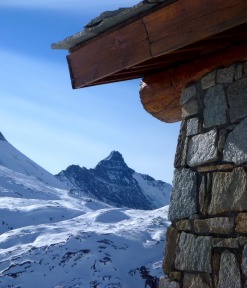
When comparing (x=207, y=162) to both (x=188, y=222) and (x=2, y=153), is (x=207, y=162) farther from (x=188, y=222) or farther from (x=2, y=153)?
(x=2, y=153)

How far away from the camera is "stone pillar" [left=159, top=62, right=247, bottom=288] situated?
294 centimetres

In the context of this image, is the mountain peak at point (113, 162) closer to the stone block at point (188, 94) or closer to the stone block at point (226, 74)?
the stone block at point (188, 94)

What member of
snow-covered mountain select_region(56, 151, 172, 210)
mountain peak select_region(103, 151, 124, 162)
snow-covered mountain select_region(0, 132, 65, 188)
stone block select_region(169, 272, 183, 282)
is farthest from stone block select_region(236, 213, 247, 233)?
mountain peak select_region(103, 151, 124, 162)

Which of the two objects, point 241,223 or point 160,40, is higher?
point 160,40

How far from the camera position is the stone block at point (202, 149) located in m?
3.13

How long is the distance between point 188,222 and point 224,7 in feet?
3.46

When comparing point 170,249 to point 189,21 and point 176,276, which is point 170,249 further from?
point 189,21

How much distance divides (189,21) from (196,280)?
47.2 inches

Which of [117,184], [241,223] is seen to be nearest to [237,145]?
[241,223]

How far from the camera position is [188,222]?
318 cm

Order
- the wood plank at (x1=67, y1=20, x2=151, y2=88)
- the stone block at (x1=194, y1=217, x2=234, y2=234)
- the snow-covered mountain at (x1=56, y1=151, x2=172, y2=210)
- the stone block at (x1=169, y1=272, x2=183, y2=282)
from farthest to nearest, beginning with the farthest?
the snow-covered mountain at (x1=56, y1=151, x2=172, y2=210) < the stone block at (x1=169, y1=272, x2=183, y2=282) < the wood plank at (x1=67, y1=20, x2=151, y2=88) < the stone block at (x1=194, y1=217, x2=234, y2=234)

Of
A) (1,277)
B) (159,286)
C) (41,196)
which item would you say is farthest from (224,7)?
(41,196)

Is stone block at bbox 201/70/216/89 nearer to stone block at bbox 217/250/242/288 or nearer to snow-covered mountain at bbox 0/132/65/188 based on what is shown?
stone block at bbox 217/250/242/288

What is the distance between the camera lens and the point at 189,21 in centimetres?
286
